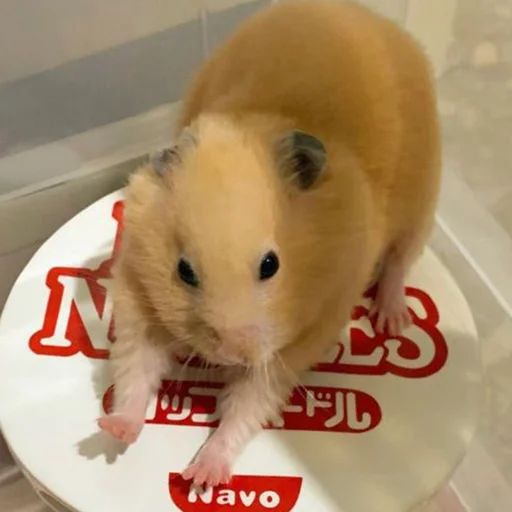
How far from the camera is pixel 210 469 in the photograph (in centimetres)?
75

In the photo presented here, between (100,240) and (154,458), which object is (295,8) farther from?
(154,458)

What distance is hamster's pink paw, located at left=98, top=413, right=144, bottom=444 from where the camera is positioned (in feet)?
2.50

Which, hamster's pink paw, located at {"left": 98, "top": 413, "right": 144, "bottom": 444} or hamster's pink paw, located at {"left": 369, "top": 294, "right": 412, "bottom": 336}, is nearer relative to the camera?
hamster's pink paw, located at {"left": 98, "top": 413, "right": 144, "bottom": 444}

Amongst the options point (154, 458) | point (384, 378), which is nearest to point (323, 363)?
point (384, 378)

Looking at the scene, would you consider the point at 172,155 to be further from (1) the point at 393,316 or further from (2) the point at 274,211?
(1) the point at 393,316

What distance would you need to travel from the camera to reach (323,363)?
0.85m

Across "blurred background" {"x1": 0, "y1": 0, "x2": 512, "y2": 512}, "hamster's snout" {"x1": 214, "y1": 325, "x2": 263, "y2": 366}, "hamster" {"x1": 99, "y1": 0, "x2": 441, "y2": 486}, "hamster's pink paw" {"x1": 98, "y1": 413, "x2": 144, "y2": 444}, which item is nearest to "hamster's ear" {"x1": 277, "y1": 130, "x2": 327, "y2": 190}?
"hamster" {"x1": 99, "y1": 0, "x2": 441, "y2": 486}

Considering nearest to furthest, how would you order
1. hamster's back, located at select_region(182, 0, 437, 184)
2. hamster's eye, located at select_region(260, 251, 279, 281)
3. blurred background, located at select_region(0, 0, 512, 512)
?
hamster's eye, located at select_region(260, 251, 279, 281) < hamster's back, located at select_region(182, 0, 437, 184) < blurred background, located at select_region(0, 0, 512, 512)

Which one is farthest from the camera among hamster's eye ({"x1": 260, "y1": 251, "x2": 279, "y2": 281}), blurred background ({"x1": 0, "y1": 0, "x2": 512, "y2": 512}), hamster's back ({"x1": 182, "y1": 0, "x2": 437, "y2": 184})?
blurred background ({"x1": 0, "y1": 0, "x2": 512, "y2": 512})

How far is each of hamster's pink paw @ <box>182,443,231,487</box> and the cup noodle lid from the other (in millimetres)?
11

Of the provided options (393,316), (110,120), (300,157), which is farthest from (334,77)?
(110,120)

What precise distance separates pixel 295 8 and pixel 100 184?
0.36 metres

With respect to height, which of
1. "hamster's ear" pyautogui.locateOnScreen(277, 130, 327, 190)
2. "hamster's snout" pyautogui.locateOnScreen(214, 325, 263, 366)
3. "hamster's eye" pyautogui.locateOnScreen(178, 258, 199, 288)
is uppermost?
"hamster's ear" pyautogui.locateOnScreen(277, 130, 327, 190)

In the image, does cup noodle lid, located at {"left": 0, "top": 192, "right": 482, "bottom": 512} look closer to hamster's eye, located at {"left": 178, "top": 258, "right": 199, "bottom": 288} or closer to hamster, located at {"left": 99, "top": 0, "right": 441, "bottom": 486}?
hamster, located at {"left": 99, "top": 0, "right": 441, "bottom": 486}
